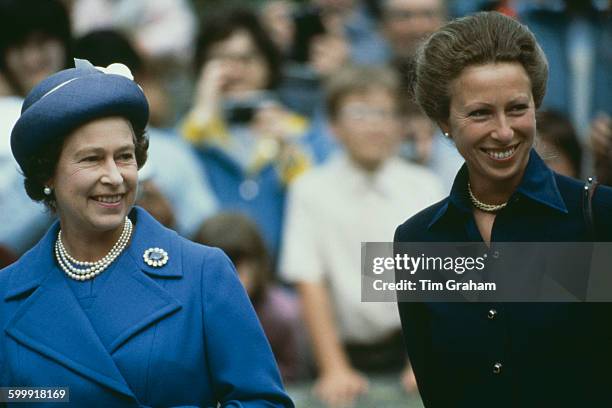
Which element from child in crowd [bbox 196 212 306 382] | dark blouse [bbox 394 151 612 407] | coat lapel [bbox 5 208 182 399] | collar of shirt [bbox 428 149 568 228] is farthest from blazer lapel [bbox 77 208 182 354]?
child in crowd [bbox 196 212 306 382]

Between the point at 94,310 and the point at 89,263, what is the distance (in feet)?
0.45

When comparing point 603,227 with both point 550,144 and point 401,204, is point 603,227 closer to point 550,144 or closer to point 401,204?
point 550,144

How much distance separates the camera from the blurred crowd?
17.4 ft

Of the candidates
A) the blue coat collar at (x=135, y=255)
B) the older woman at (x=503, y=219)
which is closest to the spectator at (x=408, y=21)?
the older woman at (x=503, y=219)

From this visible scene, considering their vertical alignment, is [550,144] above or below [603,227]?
above

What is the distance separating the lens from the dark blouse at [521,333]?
3219 millimetres

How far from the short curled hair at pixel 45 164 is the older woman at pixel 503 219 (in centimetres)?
77

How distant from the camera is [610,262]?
128 inches

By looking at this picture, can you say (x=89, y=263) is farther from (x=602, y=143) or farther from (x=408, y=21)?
(x=408, y=21)

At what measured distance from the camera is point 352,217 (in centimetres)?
555

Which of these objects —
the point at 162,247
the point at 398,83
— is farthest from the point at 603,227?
the point at 398,83

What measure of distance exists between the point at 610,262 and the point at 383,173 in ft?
8.03

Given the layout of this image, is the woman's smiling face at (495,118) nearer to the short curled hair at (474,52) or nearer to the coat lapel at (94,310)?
the short curled hair at (474,52)

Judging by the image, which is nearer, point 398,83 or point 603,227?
point 603,227
